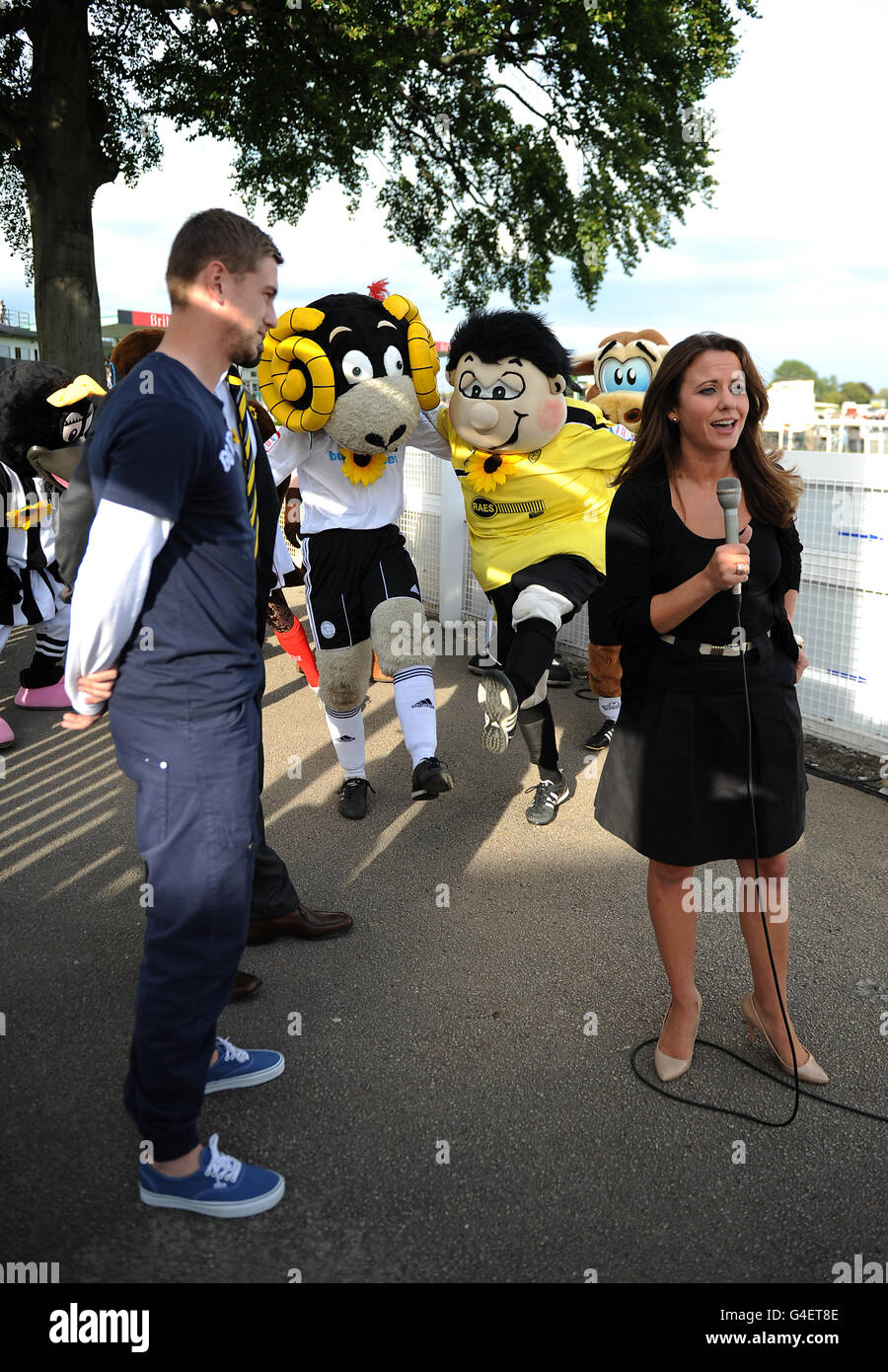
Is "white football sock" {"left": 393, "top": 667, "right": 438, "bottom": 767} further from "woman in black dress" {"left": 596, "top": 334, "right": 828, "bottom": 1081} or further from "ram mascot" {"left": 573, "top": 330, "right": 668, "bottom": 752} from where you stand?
"woman in black dress" {"left": 596, "top": 334, "right": 828, "bottom": 1081}

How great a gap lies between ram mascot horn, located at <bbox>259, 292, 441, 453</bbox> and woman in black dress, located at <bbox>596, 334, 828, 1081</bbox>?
1.93 metres

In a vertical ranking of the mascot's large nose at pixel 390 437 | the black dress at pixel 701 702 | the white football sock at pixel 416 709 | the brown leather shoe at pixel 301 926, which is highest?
the mascot's large nose at pixel 390 437

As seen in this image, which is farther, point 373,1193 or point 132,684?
point 373,1193

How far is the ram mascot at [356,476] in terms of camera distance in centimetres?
437

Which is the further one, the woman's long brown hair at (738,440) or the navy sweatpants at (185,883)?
the woman's long brown hair at (738,440)

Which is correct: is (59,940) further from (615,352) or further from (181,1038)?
(615,352)

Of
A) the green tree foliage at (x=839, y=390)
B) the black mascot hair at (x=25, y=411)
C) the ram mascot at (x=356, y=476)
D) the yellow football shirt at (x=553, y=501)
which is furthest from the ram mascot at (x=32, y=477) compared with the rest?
the green tree foliage at (x=839, y=390)

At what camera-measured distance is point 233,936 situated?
7.36ft

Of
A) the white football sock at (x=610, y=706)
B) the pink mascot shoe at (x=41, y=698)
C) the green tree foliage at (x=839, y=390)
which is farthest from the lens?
the green tree foliage at (x=839, y=390)

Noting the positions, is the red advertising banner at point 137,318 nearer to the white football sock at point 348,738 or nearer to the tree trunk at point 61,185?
the tree trunk at point 61,185

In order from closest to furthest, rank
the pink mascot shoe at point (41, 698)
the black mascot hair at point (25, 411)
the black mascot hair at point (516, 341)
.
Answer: the black mascot hair at point (516, 341) → the black mascot hair at point (25, 411) → the pink mascot shoe at point (41, 698)

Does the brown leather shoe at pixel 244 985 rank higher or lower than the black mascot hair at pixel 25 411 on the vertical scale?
lower
